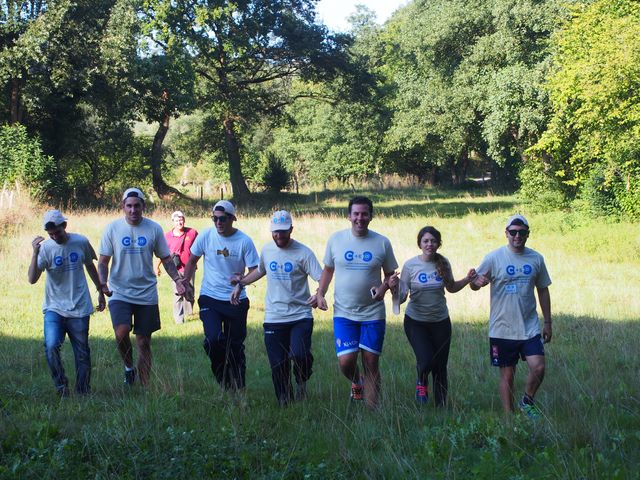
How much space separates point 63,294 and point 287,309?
222 centimetres

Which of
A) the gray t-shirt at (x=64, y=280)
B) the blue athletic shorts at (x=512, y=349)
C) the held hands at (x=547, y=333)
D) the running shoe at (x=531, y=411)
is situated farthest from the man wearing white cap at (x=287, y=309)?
the held hands at (x=547, y=333)

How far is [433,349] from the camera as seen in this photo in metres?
7.04

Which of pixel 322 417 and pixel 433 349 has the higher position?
pixel 433 349

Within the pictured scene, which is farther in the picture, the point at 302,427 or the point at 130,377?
the point at 130,377

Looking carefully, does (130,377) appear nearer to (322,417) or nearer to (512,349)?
(322,417)

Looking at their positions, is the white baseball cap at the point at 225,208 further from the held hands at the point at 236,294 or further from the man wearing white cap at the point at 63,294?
the man wearing white cap at the point at 63,294

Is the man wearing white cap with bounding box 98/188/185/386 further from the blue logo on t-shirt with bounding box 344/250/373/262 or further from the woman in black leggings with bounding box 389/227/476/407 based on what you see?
the woman in black leggings with bounding box 389/227/476/407

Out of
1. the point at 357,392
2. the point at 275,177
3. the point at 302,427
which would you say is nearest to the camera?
the point at 302,427

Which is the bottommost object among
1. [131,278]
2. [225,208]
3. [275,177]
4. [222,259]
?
[131,278]

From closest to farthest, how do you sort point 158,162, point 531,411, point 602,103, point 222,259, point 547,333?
point 531,411 < point 547,333 < point 222,259 < point 602,103 < point 158,162

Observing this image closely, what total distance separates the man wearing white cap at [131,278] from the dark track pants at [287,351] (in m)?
1.12

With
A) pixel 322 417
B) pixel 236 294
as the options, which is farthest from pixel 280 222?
pixel 322 417

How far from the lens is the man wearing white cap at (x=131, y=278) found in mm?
7516

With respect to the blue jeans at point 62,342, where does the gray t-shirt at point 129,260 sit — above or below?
above
